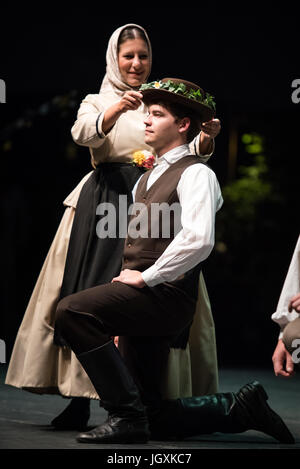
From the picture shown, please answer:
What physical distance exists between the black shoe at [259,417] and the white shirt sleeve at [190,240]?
1.82 feet

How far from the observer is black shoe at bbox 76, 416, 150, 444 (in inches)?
115

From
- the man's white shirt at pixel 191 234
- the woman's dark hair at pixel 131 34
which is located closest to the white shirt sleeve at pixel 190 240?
the man's white shirt at pixel 191 234

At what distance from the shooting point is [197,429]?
10.4 feet

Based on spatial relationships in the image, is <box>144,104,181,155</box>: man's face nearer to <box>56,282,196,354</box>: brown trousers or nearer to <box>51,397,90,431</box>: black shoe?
<box>56,282,196,354</box>: brown trousers

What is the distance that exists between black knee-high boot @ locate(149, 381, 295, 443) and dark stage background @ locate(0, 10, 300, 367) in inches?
102

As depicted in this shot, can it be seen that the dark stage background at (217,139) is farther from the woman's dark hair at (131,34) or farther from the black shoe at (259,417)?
the black shoe at (259,417)

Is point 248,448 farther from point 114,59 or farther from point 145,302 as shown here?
point 114,59

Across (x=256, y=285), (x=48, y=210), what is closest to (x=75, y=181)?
(x=48, y=210)

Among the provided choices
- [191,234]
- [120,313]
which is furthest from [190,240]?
[120,313]

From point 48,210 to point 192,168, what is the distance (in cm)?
542

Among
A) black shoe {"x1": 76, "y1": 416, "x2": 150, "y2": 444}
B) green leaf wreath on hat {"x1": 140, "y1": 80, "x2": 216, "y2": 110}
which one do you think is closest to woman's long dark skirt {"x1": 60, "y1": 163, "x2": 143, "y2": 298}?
green leaf wreath on hat {"x1": 140, "y1": 80, "x2": 216, "y2": 110}

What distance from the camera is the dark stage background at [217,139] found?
17.5 feet

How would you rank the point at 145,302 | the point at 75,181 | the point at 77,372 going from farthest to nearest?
the point at 75,181 < the point at 77,372 < the point at 145,302

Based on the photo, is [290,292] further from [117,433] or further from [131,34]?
[131,34]
